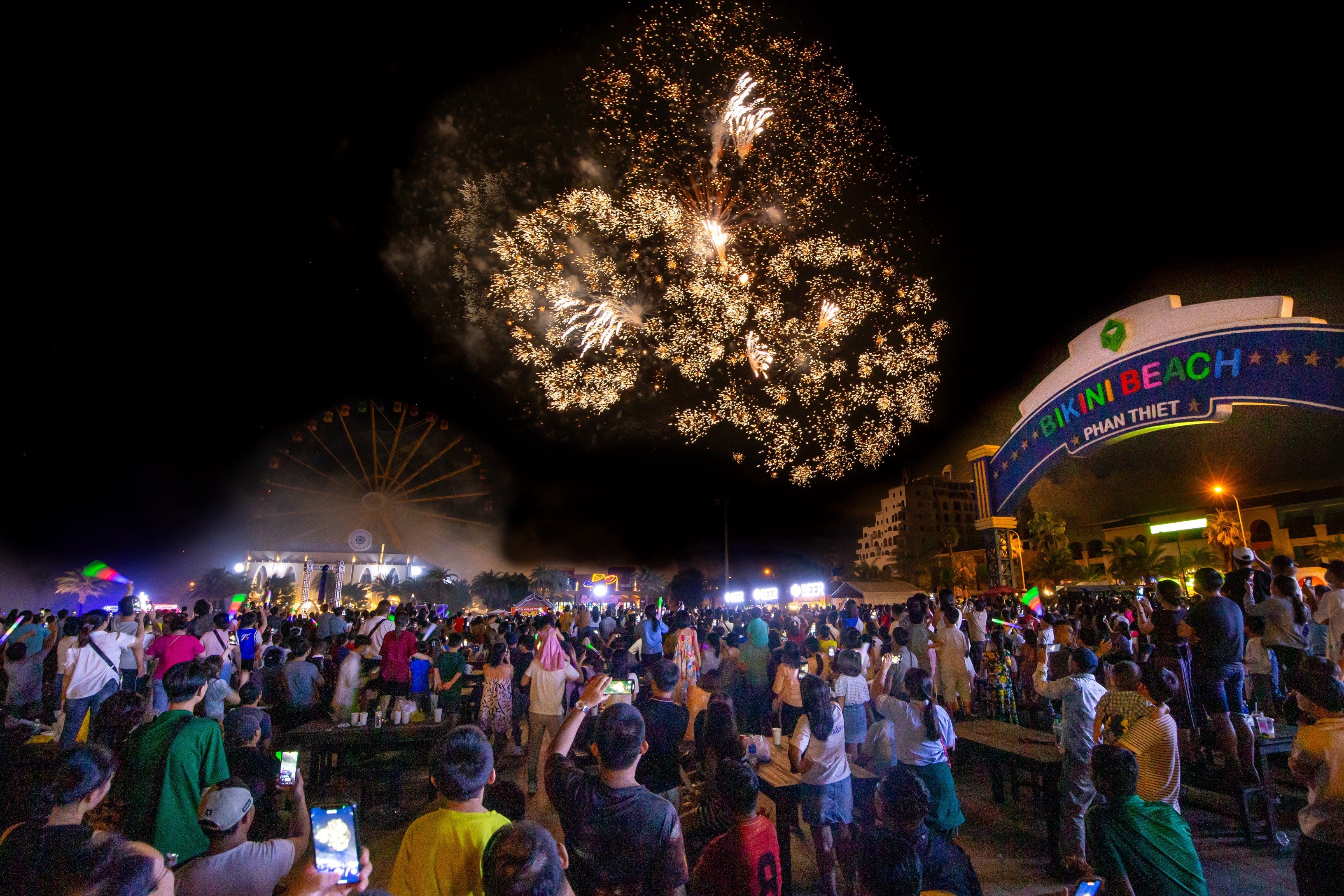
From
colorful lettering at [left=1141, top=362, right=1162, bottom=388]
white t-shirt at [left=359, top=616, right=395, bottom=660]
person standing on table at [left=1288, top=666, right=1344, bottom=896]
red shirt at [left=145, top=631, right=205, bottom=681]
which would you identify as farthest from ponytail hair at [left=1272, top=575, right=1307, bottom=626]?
red shirt at [left=145, top=631, right=205, bottom=681]

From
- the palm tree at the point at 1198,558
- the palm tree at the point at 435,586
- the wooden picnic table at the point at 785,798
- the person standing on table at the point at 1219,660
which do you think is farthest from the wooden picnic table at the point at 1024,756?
the palm tree at the point at 435,586

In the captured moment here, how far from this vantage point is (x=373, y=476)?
178 feet

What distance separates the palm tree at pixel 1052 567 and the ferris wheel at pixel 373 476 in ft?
155

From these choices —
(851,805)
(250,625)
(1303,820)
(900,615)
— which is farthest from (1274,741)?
(250,625)

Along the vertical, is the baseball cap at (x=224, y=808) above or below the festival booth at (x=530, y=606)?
above

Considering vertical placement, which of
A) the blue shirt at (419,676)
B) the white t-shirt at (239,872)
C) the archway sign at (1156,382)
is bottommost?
the blue shirt at (419,676)

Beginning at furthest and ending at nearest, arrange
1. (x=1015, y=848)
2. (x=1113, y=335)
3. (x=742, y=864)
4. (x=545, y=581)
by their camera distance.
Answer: (x=545, y=581), (x=1113, y=335), (x=1015, y=848), (x=742, y=864)

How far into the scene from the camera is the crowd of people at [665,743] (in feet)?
8.65

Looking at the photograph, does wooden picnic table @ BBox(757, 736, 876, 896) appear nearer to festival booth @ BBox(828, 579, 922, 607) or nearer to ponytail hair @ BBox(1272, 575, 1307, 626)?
ponytail hair @ BBox(1272, 575, 1307, 626)

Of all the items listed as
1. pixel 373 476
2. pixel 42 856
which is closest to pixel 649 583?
pixel 373 476

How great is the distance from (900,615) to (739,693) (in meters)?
5.18

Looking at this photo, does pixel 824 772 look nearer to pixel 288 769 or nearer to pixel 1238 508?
pixel 288 769

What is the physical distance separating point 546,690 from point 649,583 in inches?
3143

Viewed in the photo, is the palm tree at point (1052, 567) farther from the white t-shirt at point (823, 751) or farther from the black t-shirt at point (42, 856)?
the black t-shirt at point (42, 856)
